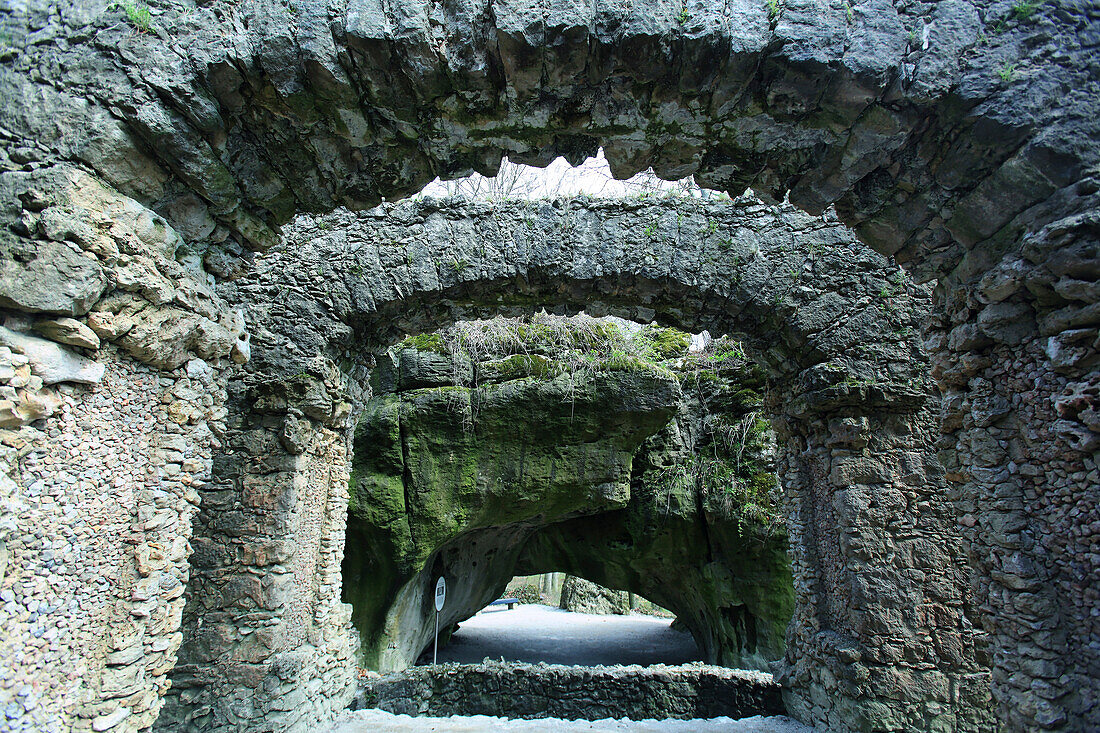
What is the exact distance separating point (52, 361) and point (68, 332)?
0.10 m

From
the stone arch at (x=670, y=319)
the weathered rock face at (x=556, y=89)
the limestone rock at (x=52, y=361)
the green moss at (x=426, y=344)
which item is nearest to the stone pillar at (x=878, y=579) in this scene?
the stone arch at (x=670, y=319)

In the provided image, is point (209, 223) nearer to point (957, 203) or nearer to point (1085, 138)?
point (957, 203)

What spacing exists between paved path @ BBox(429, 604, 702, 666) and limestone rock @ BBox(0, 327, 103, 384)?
932 centimetres

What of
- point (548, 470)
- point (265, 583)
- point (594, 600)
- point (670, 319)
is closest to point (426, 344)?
point (548, 470)

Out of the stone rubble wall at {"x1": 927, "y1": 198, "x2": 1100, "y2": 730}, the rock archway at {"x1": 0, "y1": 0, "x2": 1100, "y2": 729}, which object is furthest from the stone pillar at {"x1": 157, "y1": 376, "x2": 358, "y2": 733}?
the stone rubble wall at {"x1": 927, "y1": 198, "x2": 1100, "y2": 730}

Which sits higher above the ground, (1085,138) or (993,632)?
(1085,138)

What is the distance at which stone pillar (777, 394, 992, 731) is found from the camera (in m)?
4.07

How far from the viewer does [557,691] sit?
6828 millimetres

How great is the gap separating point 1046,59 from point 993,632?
2.40 m

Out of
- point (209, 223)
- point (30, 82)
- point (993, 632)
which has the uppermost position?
point (30, 82)

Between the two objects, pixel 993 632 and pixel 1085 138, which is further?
pixel 993 632

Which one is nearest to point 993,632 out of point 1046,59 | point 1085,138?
point 1085,138

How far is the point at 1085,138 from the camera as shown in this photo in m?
1.99

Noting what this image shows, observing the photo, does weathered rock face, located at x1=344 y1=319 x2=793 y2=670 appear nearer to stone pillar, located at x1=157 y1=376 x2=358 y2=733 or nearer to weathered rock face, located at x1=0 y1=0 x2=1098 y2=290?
stone pillar, located at x1=157 y1=376 x2=358 y2=733
